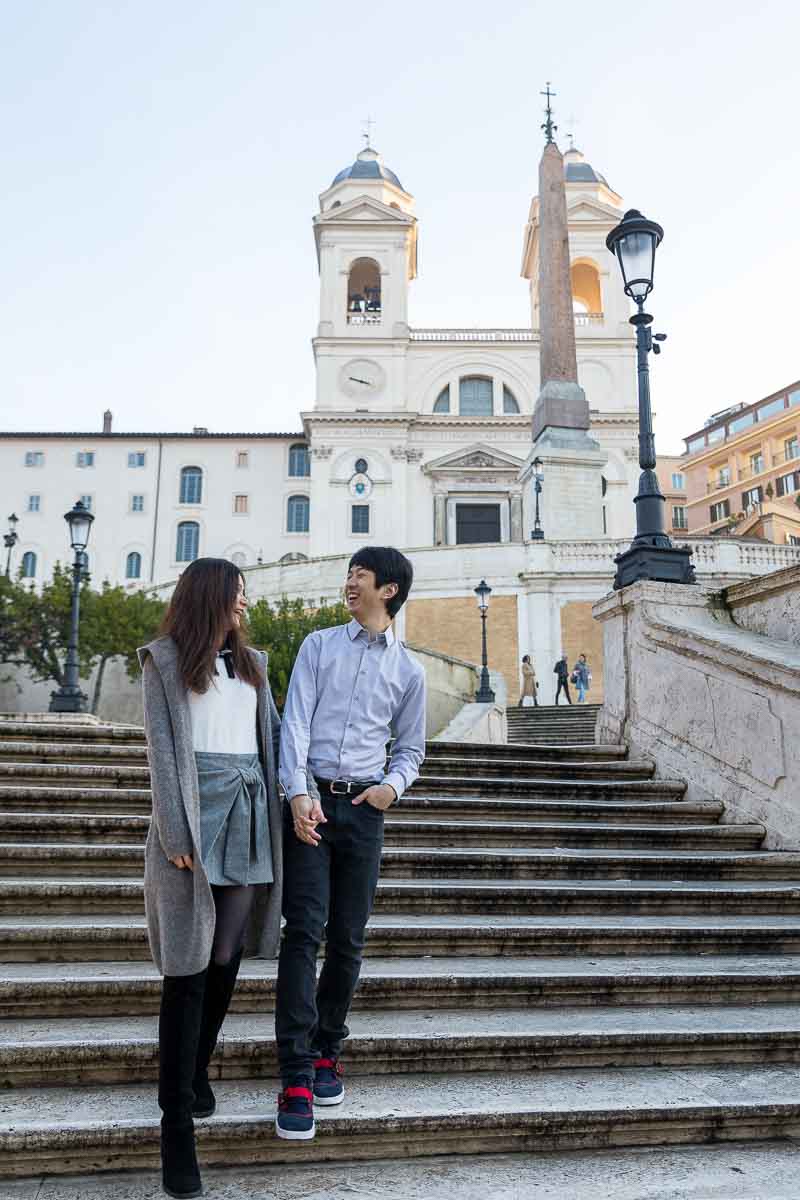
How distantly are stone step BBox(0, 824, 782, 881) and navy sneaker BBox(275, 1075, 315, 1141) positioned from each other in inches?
90.1

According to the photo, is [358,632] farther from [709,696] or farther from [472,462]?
[472,462]

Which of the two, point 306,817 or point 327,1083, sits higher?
point 306,817

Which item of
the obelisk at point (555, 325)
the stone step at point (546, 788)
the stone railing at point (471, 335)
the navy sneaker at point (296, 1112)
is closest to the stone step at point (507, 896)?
the stone step at point (546, 788)

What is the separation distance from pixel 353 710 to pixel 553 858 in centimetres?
254

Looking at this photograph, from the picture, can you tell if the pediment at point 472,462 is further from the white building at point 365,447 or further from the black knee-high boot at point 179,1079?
the black knee-high boot at point 179,1079

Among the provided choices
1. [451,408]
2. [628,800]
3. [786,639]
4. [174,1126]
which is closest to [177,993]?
[174,1126]

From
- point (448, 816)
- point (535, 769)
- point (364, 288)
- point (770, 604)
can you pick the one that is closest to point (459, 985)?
point (448, 816)

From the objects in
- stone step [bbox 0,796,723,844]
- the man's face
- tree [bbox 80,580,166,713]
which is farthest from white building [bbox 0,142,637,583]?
the man's face

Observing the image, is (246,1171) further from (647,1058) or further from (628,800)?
(628,800)

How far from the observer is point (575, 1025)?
391 cm

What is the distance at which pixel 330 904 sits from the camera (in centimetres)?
335

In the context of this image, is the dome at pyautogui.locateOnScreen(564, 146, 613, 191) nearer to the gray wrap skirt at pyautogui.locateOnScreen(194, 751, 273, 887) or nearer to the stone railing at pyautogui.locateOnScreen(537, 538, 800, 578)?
the stone railing at pyautogui.locateOnScreen(537, 538, 800, 578)

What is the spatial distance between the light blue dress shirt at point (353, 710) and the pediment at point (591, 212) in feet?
185

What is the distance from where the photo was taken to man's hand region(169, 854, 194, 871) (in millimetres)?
2928
